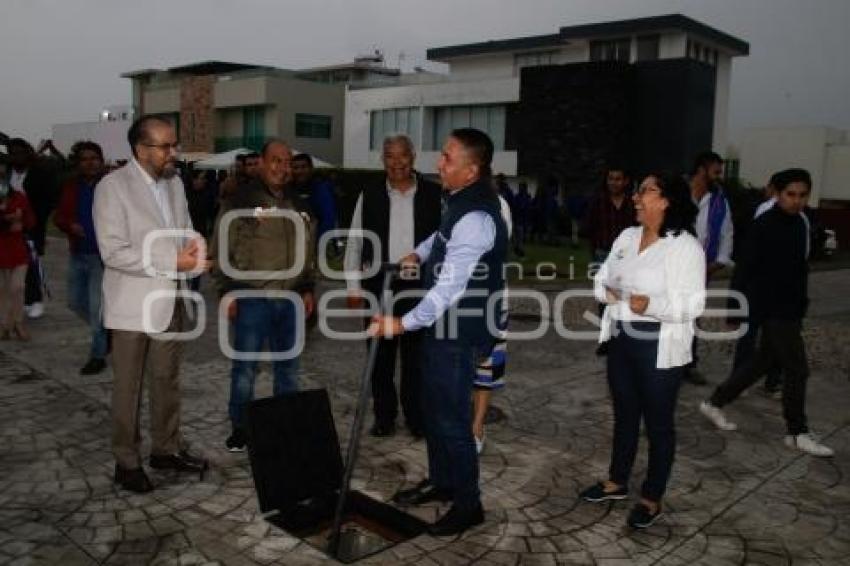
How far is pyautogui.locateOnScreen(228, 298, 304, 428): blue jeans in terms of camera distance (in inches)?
179

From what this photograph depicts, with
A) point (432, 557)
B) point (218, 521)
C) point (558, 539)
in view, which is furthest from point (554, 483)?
point (218, 521)

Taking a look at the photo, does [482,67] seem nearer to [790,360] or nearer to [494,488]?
[790,360]

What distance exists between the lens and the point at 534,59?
1411 inches

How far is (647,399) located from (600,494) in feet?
2.31

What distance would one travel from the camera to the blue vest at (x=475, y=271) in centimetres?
357

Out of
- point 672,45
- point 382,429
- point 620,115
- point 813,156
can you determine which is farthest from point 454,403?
point 813,156

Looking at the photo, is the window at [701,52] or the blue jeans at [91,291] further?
the window at [701,52]

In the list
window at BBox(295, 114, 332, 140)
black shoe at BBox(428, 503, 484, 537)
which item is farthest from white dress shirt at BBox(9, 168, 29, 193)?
window at BBox(295, 114, 332, 140)

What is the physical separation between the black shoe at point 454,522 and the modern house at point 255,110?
38.5 metres

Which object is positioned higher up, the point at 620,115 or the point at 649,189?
the point at 620,115

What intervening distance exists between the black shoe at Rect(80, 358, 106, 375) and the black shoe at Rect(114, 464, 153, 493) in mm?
2588

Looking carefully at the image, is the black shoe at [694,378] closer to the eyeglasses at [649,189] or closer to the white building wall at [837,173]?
the eyeglasses at [649,189]

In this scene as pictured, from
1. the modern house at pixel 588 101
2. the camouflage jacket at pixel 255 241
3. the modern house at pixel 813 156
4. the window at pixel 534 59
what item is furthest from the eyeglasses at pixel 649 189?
the modern house at pixel 813 156

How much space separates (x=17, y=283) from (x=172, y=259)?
459 centimetres
